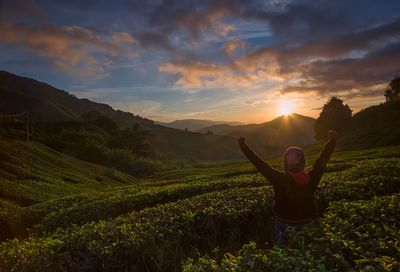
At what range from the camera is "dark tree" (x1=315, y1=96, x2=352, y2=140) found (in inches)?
4230

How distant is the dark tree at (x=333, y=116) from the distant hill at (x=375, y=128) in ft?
31.1

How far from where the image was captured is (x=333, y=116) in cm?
10862

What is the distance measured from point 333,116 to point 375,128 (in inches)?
1182

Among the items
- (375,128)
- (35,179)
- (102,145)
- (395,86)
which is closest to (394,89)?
(395,86)

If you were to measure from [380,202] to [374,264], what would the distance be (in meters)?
4.07

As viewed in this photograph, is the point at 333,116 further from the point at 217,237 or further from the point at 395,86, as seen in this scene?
the point at 217,237

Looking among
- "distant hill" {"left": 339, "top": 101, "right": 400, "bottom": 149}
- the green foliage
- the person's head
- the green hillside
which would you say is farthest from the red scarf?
the green foliage

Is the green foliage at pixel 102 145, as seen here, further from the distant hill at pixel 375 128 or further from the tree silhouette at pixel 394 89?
the tree silhouette at pixel 394 89

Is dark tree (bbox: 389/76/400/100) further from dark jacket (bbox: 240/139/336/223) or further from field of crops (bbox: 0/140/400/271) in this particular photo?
dark jacket (bbox: 240/139/336/223)

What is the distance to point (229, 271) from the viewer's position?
5316mm

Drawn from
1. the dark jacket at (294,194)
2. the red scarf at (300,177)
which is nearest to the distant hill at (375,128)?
the dark jacket at (294,194)

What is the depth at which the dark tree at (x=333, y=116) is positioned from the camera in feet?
352

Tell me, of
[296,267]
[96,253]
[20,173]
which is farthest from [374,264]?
[20,173]

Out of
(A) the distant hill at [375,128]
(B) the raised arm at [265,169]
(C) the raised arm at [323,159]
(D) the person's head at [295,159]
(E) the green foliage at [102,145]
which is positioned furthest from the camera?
(E) the green foliage at [102,145]
